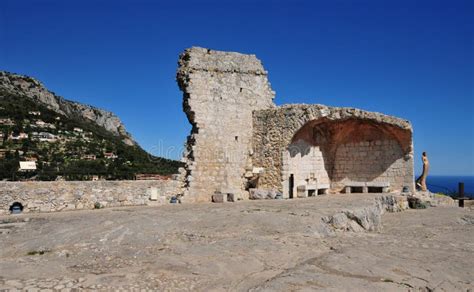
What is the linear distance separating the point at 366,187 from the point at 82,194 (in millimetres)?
11143

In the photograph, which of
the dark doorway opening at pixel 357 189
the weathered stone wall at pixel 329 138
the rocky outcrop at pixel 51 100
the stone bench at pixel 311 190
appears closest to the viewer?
the weathered stone wall at pixel 329 138

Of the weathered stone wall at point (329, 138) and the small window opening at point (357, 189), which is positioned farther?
the small window opening at point (357, 189)

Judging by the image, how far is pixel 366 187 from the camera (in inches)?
606

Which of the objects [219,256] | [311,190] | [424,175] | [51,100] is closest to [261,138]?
[311,190]

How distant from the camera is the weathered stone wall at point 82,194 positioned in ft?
35.0

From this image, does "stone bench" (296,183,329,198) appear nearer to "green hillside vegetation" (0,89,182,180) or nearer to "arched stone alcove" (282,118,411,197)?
"arched stone alcove" (282,118,411,197)

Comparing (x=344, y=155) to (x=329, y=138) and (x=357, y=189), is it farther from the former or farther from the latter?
(x=357, y=189)

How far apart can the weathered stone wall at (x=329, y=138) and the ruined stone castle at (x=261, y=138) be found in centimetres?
4

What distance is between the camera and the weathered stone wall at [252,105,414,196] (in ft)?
45.4

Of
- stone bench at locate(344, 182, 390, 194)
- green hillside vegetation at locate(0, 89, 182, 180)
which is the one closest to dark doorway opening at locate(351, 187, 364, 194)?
stone bench at locate(344, 182, 390, 194)

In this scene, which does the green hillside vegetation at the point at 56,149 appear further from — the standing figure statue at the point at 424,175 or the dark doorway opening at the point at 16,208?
the standing figure statue at the point at 424,175

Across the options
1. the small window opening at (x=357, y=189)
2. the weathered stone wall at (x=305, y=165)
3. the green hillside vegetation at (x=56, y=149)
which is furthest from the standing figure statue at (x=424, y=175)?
the green hillside vegetation at (x=56, y=149)

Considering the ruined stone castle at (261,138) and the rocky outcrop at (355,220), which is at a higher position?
the ruined stone castle at (261,138)

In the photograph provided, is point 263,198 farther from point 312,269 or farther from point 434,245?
point 312,269
